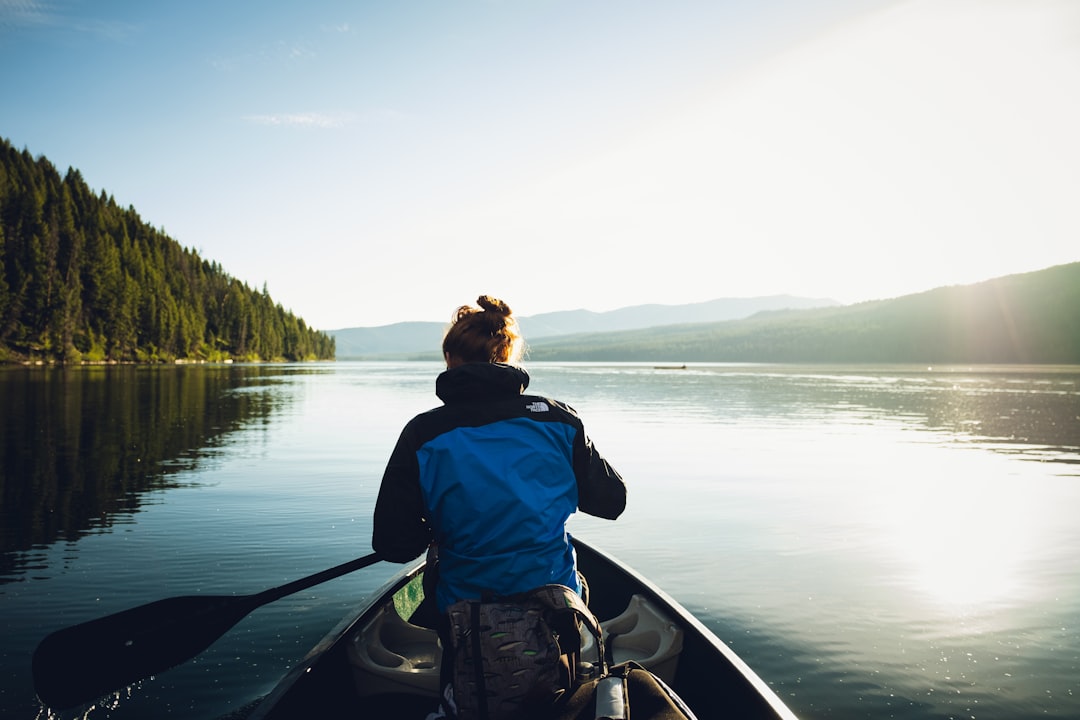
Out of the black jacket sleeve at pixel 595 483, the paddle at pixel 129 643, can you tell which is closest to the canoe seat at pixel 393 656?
the paddle at pixel 129 643

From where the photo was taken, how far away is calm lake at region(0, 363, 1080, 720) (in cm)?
630

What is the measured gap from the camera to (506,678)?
3127 millimetres

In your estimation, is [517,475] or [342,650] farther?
[342,650]

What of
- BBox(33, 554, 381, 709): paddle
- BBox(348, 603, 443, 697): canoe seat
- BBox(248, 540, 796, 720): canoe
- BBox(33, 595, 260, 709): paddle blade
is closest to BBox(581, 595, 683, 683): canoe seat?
BBox(248, 540, 796, 720): canoe

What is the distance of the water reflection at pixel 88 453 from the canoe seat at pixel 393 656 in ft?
19.8

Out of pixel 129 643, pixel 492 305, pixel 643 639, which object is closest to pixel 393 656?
pixel 129 643

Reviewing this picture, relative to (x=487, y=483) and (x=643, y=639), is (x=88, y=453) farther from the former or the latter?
(x=487, y=483)

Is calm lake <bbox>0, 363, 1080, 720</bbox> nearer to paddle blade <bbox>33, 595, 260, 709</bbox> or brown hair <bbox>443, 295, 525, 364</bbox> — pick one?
paddle blade <bbox>33, 595, 260, 709</bbox>

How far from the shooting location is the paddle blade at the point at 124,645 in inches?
165

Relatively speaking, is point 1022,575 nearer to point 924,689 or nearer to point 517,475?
point 924,689

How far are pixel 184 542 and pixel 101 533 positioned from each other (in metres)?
1.54

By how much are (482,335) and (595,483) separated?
1.06 m

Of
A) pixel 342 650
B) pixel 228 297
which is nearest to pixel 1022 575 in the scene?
pixel 342 650

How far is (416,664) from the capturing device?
5.40 meters
